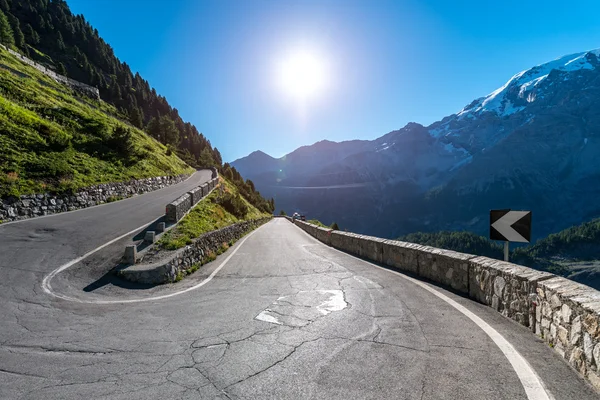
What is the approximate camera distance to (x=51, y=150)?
21.1 m

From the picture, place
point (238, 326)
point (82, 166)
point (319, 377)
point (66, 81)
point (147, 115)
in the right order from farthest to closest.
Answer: point (147, 115)
point (66, 81)
point (82, 166)
point (238, 326)
point (319, 377)

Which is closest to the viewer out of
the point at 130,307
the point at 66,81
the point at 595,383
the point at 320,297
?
the point at 595,383

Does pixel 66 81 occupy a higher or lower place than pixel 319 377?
higher

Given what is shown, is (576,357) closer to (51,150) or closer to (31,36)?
(51,150)

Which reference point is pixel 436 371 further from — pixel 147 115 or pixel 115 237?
pixel 147 115

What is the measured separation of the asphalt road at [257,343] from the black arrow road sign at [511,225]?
59.6 inches

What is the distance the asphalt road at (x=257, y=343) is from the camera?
3229 mm

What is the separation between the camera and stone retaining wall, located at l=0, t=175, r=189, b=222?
48.0 feet

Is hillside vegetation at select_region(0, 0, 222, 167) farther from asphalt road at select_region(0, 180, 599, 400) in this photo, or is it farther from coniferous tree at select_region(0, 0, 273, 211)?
asphalt road at select_region(0, 180, 599, 400)

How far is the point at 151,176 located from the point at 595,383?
110 ft

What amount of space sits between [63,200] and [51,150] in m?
5.87

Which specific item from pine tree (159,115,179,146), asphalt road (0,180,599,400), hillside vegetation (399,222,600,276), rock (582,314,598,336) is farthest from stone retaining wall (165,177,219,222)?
hillside vegetation (399,222,600,276)

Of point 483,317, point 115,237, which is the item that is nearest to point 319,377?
point 483,317

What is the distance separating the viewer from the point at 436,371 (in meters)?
3.48
